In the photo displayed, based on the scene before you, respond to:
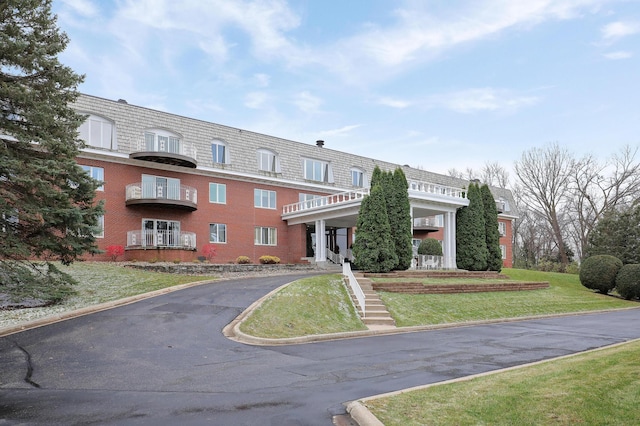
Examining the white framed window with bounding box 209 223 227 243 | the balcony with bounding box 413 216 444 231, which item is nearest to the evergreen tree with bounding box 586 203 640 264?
the balcony with bounding box 413 216 444 231

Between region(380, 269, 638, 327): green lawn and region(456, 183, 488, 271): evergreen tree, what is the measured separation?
4.05 metres

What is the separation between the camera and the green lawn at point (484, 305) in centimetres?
1809

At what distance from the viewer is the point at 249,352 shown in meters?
10.9

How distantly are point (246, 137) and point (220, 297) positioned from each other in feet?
63.0

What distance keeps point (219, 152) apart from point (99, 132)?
7.79 m

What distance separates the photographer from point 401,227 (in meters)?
26.1

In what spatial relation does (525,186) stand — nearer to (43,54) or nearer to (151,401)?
(43,54)

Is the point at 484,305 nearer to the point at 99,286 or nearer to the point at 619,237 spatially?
the point at 99,286

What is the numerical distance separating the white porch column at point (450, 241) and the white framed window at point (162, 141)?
56.9ft

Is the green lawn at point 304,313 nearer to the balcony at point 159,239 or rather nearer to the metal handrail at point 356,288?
the metal handrail at point 356,288

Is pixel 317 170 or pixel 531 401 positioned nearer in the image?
pixel 531 401

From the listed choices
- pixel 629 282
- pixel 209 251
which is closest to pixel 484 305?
pixel 629 282

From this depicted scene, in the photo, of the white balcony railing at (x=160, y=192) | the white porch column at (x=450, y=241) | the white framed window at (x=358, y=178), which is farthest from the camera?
the white framed window at (x=358, y=178)

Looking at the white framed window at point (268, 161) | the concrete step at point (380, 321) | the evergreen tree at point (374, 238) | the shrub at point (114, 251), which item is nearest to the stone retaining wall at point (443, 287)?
the evergreen tree at point (374, 238)
